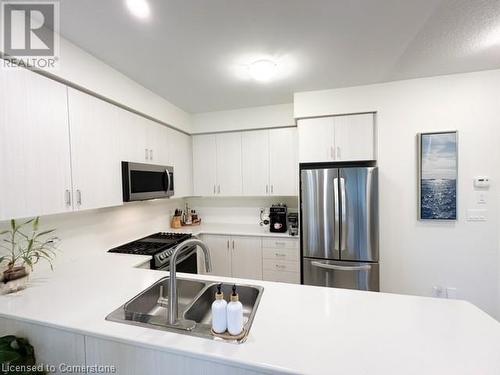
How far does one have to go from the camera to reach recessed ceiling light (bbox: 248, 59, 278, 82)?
183 cm

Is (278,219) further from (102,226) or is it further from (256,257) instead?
(102,226)

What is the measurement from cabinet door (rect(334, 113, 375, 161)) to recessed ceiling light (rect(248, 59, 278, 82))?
3.19 feet

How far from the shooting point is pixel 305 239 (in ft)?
7.80

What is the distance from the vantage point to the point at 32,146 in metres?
1.36

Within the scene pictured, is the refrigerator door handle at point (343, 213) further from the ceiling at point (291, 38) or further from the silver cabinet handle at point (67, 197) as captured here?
the silver cabinet handle at point (67, 197)

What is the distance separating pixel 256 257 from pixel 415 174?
1.98m

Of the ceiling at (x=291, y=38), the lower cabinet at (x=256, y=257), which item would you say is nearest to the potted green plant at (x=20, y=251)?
the ceiling at (x=291, y=38)

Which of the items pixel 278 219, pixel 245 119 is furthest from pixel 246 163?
pixel 278 219

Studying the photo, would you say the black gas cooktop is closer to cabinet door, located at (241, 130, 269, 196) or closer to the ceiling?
cabinet door, located at (241, 130, 269, 196)

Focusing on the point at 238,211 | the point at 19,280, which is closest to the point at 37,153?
the point at 19,280

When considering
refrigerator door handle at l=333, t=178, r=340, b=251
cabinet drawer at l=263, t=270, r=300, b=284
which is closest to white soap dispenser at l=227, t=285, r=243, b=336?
refrigerator door handle at l=333, t=178, r=340, b=251

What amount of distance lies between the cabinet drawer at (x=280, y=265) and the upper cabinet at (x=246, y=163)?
87 cm

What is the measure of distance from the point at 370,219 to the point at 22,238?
288cm

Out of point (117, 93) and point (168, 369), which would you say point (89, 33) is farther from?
point (168, 369)
